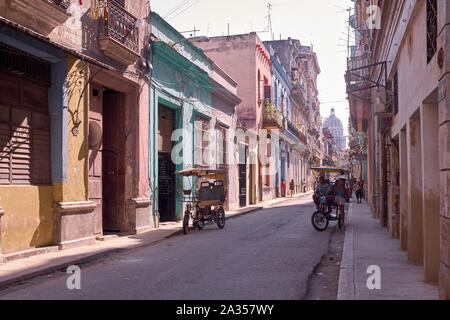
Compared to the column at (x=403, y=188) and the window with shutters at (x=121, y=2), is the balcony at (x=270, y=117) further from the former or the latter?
the column at (x=403, y=188)

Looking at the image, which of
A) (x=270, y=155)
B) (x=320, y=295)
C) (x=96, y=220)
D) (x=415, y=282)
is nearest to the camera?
(x=320, y=295)

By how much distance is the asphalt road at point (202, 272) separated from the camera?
633cm

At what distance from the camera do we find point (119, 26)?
1294 centimetres

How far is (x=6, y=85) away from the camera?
9375 millimetres

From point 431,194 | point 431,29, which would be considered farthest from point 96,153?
point 431,29

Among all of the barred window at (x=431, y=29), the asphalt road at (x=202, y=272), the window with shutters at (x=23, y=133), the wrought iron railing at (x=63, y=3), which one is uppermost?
the wrought iron railing at (x=63, y=3)

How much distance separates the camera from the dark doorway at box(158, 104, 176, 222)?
17.0 metres

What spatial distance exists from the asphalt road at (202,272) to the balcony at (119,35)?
5.23 meters

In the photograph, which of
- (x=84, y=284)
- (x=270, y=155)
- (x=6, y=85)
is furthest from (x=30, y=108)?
(x=270, y=155)

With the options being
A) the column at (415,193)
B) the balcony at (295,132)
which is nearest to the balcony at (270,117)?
the balcony at (295,132)

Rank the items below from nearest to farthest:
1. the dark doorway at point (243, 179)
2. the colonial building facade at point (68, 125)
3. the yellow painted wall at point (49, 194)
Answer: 1. the yellow painted wall at point (49, 194)
2. the colonial building facade at point (68, 125)
3. the dark doorway at point (243, 179)

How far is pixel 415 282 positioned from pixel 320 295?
5.02ft

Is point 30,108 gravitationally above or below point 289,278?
above

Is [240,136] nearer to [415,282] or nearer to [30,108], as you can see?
[30,108]
